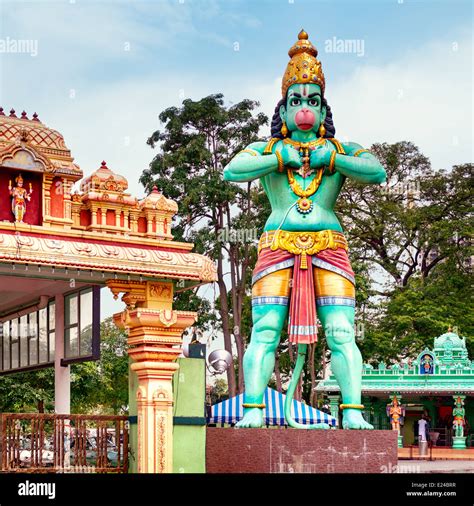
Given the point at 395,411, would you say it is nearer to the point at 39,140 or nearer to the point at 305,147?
the point at 305,147

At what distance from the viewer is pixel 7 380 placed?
24.5 metres

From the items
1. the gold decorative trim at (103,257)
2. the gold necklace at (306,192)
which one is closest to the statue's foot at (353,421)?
the gold decorative trim at (103,257)

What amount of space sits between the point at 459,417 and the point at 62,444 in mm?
18576

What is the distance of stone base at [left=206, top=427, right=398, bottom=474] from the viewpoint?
37.4 ft

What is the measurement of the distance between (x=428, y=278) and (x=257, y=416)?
22.5 m

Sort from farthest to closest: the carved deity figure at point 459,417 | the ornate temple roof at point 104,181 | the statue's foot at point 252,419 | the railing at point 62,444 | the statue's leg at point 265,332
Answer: the carved deity figure at point 459,417 → the statue's leg at point 265,332 → the statue's foot at point 252,419 → the ornate temple roof at point 104,181 → the railing at point 62,444

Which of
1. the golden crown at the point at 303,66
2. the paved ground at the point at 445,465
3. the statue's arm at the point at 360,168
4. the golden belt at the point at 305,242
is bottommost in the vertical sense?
the paved ground at the point at 445,465

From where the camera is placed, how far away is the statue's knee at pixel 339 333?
1175 cm

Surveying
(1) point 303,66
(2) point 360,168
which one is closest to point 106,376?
(1) point 303,66

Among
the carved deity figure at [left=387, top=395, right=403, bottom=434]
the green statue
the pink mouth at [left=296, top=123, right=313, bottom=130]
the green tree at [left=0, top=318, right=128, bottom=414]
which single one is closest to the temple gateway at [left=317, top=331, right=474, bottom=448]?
the carved deity figure at [left=387, top=395, right=403, bottom=434]

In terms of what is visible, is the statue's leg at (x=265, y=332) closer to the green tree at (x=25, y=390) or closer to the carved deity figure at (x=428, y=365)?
the green tree at (x=25, y=390)

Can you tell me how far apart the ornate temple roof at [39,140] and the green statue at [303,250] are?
2001 millimetres

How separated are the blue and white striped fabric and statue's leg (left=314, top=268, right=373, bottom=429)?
3.13 metres

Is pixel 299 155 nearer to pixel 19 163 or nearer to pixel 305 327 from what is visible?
pixel 305 327
